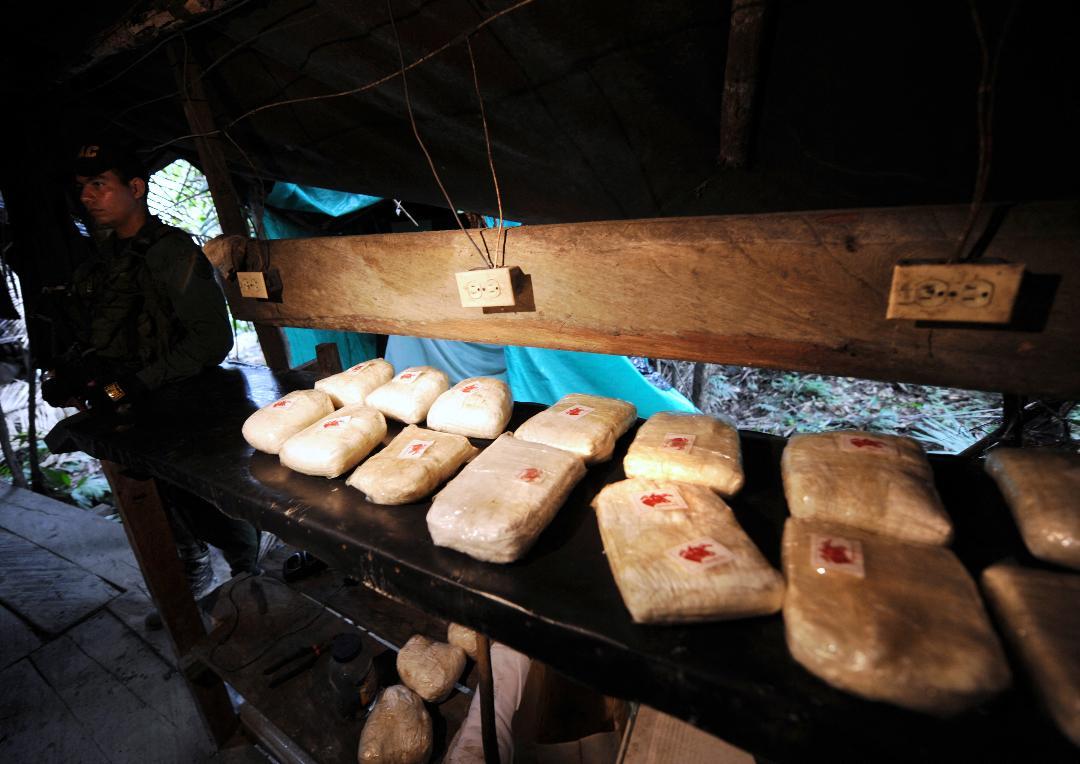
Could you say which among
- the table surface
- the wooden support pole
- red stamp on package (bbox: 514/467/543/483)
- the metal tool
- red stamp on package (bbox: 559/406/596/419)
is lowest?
the metal tool

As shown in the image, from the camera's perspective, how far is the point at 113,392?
2410mm

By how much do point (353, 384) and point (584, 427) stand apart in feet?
3.94

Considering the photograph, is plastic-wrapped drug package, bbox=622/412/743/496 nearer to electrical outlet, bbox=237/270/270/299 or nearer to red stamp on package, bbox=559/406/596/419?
red stamp on package, bbox=559/406/596/419

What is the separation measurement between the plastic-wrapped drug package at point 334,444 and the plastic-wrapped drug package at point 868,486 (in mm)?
1462

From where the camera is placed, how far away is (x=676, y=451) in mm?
1315

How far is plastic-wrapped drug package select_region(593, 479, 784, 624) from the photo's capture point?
911 mm

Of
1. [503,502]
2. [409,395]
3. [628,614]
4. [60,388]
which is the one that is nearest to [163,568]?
[60,388]

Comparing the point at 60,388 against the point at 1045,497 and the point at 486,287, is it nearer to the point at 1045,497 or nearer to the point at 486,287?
the point at 486,287

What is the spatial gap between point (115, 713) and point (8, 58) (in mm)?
4843

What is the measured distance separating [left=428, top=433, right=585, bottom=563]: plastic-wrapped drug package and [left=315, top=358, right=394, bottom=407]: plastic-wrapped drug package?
3.11 ft

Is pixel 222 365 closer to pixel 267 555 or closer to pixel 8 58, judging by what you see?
pixel 267 555

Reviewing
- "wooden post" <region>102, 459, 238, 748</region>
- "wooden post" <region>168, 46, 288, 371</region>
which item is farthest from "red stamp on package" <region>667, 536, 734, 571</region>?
"wooden post" <region>102, 459, 238, 748</region>

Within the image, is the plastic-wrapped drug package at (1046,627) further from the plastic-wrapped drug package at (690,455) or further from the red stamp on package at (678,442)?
the red stamp on package at (678,442)

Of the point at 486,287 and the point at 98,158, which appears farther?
the point at 98,158
